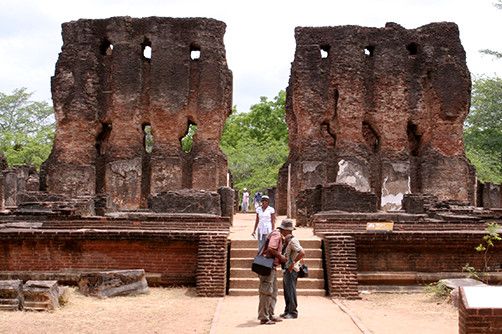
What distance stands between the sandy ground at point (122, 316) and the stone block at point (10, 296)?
128 millimetres

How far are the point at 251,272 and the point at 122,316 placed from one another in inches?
110

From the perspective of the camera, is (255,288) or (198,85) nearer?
(255,288)

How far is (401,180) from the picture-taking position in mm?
24750

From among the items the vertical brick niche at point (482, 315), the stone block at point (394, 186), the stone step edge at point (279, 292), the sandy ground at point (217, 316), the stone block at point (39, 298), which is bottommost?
the sandy ground at point (217, 316)

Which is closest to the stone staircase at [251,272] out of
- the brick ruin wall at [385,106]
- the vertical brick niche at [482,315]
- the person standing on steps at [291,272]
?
the person standing on steps at [291,272]

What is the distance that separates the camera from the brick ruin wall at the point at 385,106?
24.8m

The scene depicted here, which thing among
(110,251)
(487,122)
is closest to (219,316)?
(110,251)

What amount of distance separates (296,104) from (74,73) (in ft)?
27.9

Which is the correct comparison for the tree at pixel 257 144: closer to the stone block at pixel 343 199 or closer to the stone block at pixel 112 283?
the stone block at pixel 343 199

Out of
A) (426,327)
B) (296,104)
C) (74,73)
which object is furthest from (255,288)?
(74,73)

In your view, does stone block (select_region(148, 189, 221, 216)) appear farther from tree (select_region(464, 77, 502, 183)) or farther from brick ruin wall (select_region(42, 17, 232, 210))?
tree (select_region(464, 77, 502, 183))

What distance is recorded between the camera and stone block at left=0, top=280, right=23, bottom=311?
26.7 feet

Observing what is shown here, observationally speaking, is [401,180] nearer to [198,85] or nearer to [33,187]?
[198,85]

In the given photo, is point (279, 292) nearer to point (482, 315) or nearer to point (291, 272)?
point (291, 272)
